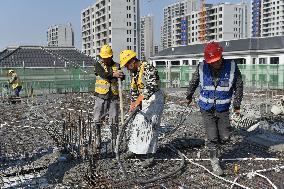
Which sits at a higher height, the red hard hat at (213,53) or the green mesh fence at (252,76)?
the red hard hat at (213,53)

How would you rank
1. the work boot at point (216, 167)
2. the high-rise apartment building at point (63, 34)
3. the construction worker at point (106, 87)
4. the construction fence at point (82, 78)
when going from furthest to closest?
the high-rise apartment building at point (63, 34)
the construction fence at point (82, 78)
the construction worker at point (106, 87)
the work boot at point (216, 167)

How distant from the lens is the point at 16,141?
6.97m

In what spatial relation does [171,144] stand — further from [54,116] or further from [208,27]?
[208,27]

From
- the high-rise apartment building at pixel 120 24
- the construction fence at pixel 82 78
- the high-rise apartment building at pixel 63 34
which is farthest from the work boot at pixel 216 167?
the high-rise apartment building at pixel 63 34

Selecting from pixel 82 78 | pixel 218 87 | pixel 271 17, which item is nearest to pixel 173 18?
pixel 271 17

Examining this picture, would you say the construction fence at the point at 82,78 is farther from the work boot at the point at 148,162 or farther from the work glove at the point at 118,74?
the work boot at the point at 148,162

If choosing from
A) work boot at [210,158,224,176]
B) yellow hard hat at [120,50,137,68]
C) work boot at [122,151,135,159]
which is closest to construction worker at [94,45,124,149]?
work boot at [122,151,135,159]

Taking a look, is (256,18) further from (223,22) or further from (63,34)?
(63,34)

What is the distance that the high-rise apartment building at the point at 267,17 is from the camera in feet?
303

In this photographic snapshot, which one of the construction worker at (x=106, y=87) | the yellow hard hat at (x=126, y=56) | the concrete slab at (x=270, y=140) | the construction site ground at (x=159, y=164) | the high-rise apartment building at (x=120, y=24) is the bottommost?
the construction site ground at (x=159, y=164)

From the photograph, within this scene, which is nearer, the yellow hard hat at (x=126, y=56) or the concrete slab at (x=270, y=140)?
the yellow hard hat at (x=126, y=56)

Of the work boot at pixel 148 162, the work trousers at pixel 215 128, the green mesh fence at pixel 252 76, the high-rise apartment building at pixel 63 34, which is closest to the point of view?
the work trousers at pixel 215 128

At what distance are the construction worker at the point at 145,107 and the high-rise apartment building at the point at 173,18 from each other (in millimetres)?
99884

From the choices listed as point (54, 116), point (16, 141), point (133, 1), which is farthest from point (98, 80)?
point (133, 1)
